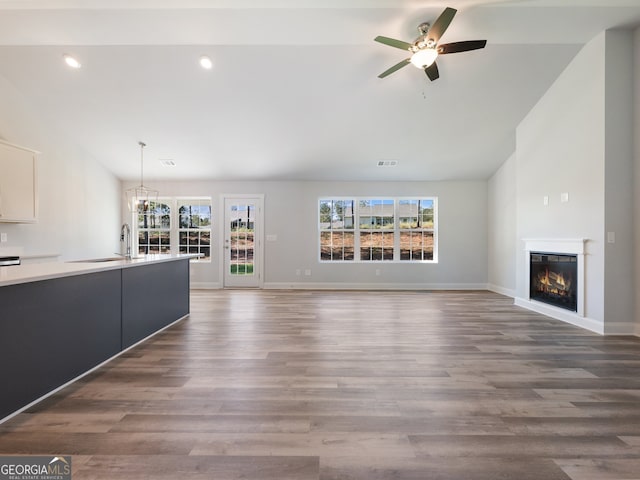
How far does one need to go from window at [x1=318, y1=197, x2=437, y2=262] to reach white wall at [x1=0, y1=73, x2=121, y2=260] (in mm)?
4618

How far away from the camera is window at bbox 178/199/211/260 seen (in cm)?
721

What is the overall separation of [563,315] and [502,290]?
7.25 ft

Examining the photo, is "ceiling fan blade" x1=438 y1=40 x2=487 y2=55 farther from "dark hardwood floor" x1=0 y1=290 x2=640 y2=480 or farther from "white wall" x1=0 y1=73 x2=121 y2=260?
"white wall" x1=0 y1=73 x2=121 y2=260

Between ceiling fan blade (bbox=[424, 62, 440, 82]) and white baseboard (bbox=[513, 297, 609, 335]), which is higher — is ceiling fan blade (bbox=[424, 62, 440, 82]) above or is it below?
above

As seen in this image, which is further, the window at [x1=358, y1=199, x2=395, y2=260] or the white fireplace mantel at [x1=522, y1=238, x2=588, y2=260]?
the window at [x1=358, y1=199, x2=395, y2=260]

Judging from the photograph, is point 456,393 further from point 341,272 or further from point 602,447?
point 341,272

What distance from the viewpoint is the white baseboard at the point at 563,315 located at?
3.64m

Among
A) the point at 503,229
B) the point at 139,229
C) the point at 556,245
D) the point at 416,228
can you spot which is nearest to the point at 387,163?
the point at 416,228

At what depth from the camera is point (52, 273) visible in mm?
2102

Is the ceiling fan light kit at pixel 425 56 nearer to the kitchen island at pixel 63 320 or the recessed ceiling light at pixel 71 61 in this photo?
the kitchen island at pixel 63 320

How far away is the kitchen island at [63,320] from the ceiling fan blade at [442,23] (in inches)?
140

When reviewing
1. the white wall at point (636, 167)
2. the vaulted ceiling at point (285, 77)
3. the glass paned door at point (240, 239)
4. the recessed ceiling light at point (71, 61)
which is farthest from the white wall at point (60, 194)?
the white wall at point (636, 167)

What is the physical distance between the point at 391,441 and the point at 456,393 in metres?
0.77

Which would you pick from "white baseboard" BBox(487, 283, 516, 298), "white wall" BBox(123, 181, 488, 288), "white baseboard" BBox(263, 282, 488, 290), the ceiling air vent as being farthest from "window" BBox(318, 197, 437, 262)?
"white baseboard" BBox(487, 283, 516, 298)
